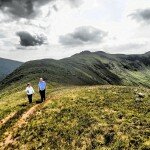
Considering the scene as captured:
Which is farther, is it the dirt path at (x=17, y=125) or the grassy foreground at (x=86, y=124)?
the dirt path at (x=17, y=125)

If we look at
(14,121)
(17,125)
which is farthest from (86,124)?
(14,121)

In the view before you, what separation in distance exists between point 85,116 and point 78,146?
6681 millimetres

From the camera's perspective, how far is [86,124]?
3591cm

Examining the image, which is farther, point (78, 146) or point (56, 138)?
point (56, 138)

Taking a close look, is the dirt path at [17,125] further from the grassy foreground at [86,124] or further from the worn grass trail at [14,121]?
the grassy foreground at [86,124]

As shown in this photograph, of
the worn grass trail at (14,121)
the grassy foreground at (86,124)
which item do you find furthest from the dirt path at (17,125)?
the grassy foreground at (86,124)

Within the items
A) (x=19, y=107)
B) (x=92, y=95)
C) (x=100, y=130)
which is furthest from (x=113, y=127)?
(x=19, y=107)

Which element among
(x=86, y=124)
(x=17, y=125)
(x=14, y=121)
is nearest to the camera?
(x=86, y=124)

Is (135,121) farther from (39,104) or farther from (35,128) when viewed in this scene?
(39,104)

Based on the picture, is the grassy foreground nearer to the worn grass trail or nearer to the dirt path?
the worn grass trail

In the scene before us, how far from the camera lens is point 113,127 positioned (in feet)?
112

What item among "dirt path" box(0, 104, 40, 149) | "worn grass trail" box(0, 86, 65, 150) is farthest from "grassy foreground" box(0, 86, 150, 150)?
"dirt path" box(0, 104, 40, 149)

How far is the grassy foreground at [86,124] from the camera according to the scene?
32.0 m

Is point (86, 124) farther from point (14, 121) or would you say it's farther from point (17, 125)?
point (14, 121)
